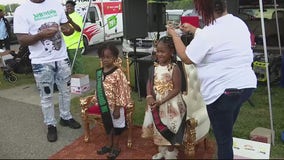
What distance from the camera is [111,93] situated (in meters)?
3.87

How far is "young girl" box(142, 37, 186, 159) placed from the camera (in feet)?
11.2

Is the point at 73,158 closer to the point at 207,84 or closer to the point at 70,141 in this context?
the point at 70,141

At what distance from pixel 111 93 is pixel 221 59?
1568mm

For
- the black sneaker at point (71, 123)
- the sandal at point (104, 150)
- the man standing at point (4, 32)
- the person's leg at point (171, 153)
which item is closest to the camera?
the person's leg at point (171, 153)

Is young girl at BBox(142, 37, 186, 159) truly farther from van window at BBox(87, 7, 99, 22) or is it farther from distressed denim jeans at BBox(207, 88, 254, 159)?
van window at BBox(87, 7, 99, 22)

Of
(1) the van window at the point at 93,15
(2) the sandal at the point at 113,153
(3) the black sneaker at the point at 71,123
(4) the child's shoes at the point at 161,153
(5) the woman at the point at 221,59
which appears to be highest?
(1) the van window at the point at 93,15

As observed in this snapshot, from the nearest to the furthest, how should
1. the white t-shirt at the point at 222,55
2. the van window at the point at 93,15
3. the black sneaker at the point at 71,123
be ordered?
the white t-shirt at the point at 222,55 < the black sneaker at the point at 71,123 < the van window at the point at 93,15

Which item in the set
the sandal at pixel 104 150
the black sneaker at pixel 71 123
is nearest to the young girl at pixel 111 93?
the sandal at pixel 104 150

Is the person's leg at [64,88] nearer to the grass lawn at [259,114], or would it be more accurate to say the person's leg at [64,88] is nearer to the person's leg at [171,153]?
the grass lawn at [259,114]

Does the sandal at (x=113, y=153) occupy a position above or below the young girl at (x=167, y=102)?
below

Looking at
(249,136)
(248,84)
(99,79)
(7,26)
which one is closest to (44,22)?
(99,79)

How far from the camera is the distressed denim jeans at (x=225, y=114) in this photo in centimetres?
272

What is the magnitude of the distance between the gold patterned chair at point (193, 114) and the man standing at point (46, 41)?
1.70m

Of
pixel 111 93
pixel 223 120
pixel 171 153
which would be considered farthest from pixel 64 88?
pixel 223 120
